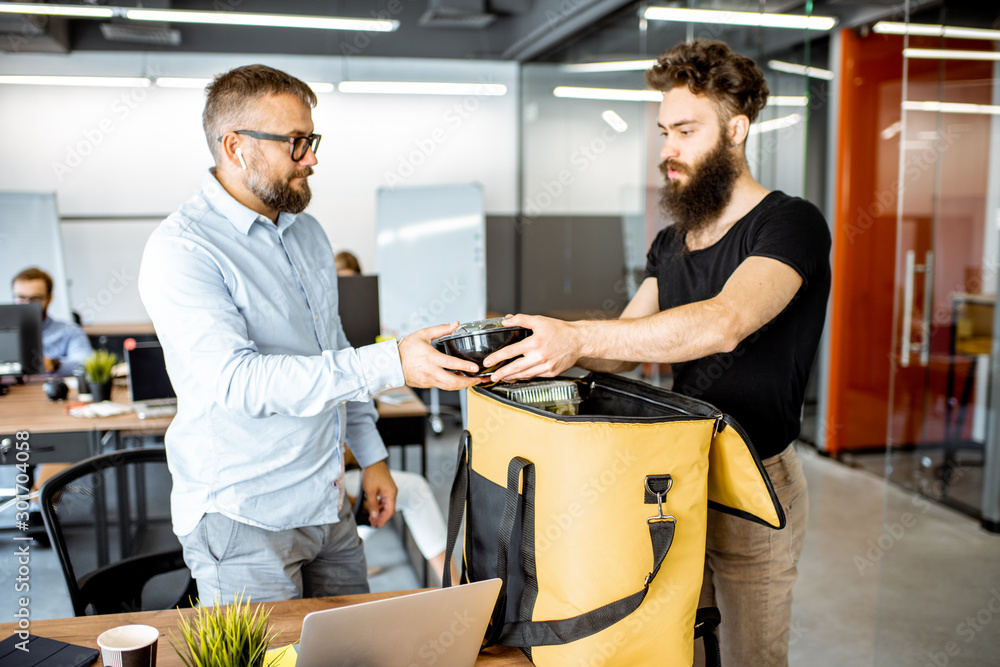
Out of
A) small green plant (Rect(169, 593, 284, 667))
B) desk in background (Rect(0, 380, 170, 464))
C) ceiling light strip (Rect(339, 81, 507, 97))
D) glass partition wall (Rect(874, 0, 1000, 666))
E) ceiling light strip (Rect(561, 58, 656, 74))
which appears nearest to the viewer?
small green plant (Rect(169, 593, 284, 667))

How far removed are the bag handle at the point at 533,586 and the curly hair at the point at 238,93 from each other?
3.28 feet

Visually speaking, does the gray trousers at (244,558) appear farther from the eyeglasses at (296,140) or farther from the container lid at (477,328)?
the eyeglasses at (296,140)

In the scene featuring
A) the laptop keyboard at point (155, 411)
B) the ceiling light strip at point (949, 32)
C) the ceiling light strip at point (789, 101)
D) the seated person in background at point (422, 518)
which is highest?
the ceiling light strip at point (949, 32)

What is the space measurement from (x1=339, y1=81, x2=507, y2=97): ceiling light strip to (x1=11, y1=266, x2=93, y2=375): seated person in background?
3.39m

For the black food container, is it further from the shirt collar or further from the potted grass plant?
the potted grass plant

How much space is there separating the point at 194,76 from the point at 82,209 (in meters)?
1.63

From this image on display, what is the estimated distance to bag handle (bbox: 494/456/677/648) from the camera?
41.4 inches

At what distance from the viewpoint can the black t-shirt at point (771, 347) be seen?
1476mm

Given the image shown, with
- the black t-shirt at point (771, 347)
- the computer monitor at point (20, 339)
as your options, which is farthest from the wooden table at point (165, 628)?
the computer monitor at point (20, 339)

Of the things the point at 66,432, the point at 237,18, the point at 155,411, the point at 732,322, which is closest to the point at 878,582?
the point at 732,322

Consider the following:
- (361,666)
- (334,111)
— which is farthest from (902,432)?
(334,111)

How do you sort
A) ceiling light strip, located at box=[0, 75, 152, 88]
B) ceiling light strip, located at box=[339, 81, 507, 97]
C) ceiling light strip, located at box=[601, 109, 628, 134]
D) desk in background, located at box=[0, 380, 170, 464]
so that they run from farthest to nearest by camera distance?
ceiling light strip, located at box=[339, 81, 507, 97]
ceiling light strip, located at box=[0, 75, 152, 88]
ceiling light strip, located at box=[601, 109, 628, 134]
desk in background, located at box=[0, 380, 170, 464]

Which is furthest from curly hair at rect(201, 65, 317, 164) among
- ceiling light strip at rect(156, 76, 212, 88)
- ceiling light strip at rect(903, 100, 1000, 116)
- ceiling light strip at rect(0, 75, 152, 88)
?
ceiling light strip at rect(0, 75, 152, 88)

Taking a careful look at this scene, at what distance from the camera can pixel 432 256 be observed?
261 inches
